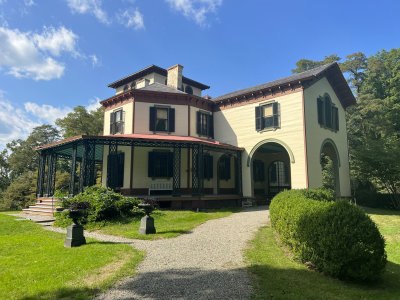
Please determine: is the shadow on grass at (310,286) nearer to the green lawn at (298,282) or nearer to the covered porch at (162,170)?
the green lawn at (298,282)

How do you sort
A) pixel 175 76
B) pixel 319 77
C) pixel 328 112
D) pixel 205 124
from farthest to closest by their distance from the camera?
pixel 175 76 → pixel 205 124 → pixel 328 112 → pixel 319 77

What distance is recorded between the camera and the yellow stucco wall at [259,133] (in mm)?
15977

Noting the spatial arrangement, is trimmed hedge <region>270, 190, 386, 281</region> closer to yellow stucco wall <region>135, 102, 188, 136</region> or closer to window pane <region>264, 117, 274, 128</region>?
window pane <region>264, 117, 274, 128</region>

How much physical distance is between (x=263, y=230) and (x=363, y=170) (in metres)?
13.6

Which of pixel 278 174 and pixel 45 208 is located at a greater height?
pixel 278 174

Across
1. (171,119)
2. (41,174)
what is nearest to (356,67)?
(171,119)

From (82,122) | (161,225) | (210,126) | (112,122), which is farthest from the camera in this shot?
(82,122)

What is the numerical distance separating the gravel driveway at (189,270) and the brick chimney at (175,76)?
1546cm

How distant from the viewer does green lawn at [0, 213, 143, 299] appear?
163 inches

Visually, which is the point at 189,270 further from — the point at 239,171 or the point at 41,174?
the point at 41,174

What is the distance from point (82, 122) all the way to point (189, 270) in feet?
105

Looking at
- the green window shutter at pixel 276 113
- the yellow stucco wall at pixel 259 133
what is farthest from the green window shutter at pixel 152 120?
the green window shutter at pixel 276 113

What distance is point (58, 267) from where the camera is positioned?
203 inches

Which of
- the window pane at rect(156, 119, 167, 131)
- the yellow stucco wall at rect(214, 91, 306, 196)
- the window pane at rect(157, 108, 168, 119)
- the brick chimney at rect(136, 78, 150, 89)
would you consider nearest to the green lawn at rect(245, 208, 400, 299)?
the yellow stucco wall at rect(214, 91, 306, 196)
